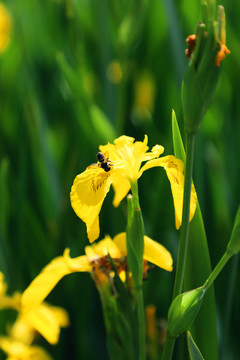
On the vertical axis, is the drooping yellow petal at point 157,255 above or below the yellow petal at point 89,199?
below

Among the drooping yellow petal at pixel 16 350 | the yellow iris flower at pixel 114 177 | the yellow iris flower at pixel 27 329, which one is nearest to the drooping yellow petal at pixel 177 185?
the yellow iris flower at pixel 114 177

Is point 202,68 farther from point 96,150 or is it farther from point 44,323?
point 96,150

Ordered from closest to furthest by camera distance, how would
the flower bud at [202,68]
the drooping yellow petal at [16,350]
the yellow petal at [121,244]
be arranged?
the flower bud at [202,68] < the yellow petal at [121,244] < the drooping yellow petal at [16,350]

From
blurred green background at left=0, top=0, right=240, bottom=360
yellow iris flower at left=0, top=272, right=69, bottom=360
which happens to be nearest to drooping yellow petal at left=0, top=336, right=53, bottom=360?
yellow iris flower at left=0, top=272, right=69, bottom=360

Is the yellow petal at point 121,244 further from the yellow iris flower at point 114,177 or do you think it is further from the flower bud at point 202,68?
the flower bud at point 202,68

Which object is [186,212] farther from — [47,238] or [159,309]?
[47,238]

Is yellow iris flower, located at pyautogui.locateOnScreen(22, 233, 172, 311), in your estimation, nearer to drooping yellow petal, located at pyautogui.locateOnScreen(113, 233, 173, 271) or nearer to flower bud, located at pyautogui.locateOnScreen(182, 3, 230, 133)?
drooping yellow petal, located at pyautogui.locateOnScreen(113, 233, 173, 271)

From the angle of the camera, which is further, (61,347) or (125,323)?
(61,347)

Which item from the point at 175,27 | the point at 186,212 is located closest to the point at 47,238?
the point at 175,27
